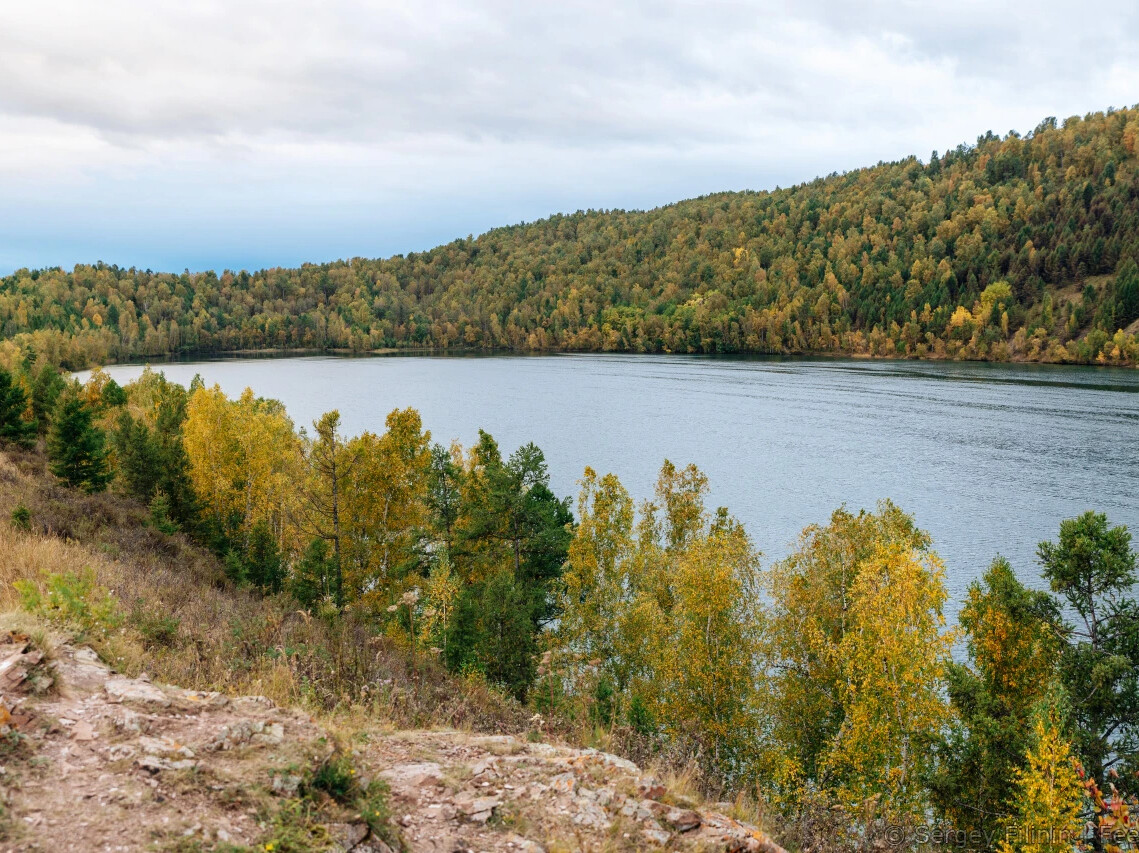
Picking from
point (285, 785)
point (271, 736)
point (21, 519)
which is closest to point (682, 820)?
point (285, 785)

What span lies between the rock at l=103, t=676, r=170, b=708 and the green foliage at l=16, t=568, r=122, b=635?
134cm

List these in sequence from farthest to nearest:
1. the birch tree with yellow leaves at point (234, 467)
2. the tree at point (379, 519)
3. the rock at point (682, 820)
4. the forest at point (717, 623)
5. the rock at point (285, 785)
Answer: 1. the birch tree with yellow leaves at point (234, 467)
2. the tree at point (379, 519)
3. the forest at point (717, 623)
4. the rock at point (682, 820)
5. the rock at point (285, 785)

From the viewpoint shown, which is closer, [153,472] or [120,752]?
[120,752]

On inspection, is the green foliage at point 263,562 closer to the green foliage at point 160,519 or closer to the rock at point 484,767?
the green foliage at point 160,519

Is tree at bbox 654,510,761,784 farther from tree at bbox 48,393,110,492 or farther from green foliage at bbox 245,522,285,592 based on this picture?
tree at bbox 48,393,110,492

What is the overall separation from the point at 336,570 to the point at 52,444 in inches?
474

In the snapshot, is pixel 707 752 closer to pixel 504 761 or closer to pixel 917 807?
pixel 917 807

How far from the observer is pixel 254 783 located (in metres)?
6.02

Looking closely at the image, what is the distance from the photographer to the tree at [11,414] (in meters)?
33.8

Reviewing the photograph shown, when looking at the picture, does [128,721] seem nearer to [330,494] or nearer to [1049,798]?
[1049,798]

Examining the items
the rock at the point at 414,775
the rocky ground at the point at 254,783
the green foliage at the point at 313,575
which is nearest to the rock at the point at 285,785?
the rocky ground at the point at 254,783

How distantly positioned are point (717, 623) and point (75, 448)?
25992mm

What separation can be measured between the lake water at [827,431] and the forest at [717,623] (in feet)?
38.9

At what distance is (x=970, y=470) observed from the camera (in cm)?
5906
